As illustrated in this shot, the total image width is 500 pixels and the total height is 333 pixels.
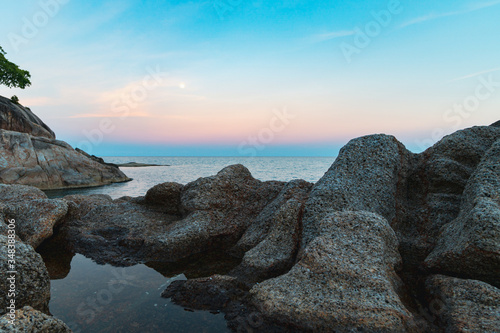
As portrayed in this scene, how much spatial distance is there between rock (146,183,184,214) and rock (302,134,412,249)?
7.05m

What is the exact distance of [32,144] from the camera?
132ft

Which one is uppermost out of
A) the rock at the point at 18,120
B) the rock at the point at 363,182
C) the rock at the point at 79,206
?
the rock at the point at 18,120

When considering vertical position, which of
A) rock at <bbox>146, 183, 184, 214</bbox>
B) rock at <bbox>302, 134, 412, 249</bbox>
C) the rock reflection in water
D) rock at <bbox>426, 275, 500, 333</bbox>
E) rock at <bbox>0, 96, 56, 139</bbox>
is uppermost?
rock at <bbox>0, 96, 56, 139</bbox>

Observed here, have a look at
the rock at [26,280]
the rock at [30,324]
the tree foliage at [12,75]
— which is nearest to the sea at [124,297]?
the rock at [26,280]

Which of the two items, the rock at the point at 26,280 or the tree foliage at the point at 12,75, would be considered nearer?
the rock at the point at 26,280

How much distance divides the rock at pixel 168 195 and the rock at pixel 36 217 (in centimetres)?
394

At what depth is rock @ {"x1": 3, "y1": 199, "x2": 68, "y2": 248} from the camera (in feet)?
32.9

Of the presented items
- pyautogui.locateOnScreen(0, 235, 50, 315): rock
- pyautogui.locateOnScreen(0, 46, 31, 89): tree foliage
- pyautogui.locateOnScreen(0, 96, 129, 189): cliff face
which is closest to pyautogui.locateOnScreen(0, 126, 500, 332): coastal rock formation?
pyautogui.locateOnScreen(0, 235, 50, 315): rock

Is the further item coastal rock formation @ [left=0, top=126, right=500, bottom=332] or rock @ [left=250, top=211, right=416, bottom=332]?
A: coastal rock formation @ [left=0, top=126, right=500, bottom=332]

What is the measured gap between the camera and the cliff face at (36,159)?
3725 centimetres

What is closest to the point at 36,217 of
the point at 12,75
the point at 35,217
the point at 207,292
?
the point at 35,217

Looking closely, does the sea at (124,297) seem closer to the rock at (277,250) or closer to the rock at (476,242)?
the rock at (277,250)

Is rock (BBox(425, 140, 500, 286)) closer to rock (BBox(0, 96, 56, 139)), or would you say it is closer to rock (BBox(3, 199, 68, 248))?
rock (BBox(3, 199, 68, 248))

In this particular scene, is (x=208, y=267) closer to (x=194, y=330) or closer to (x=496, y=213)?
(x=194, y=330)
